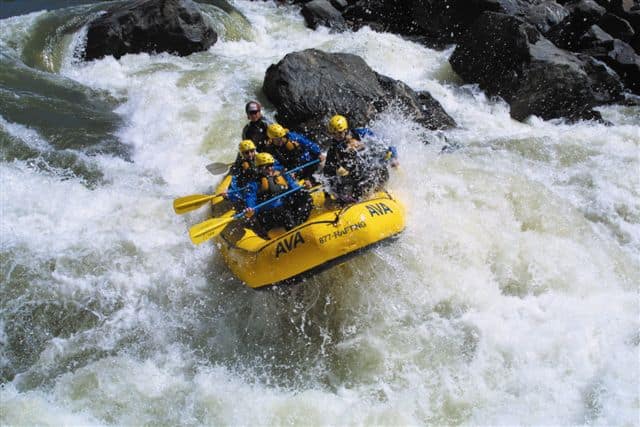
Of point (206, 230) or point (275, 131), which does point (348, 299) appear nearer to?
point (206, 230)

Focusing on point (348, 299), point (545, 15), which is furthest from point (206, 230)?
point (545, 15)

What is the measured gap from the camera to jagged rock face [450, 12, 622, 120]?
316 inches

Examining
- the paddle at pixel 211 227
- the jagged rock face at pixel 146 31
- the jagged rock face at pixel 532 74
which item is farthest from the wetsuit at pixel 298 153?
the jagged rock face at pixel 146 31

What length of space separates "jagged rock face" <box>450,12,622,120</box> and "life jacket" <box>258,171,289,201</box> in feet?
15.1

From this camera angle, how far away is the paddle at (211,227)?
4809mm

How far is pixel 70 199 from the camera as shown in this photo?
6.10m

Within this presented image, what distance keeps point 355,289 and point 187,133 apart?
13.3 feet

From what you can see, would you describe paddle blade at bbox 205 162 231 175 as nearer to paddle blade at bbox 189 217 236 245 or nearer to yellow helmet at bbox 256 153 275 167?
yellow helmet at bbox 256 153 275 167

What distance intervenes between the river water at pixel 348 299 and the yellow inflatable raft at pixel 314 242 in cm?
28

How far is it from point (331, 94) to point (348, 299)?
3677 mm

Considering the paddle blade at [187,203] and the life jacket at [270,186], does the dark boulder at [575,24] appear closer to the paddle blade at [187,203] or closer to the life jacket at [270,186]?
the life jacket at [270,186]

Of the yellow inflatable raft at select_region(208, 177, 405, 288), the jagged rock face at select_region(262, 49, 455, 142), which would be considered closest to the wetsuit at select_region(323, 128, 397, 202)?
the yellow inflatable raft at select_region(208, 177, 405, 288)

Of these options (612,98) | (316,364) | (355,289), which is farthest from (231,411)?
(612,98)

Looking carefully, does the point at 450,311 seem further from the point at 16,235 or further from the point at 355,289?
the point at 16,235
